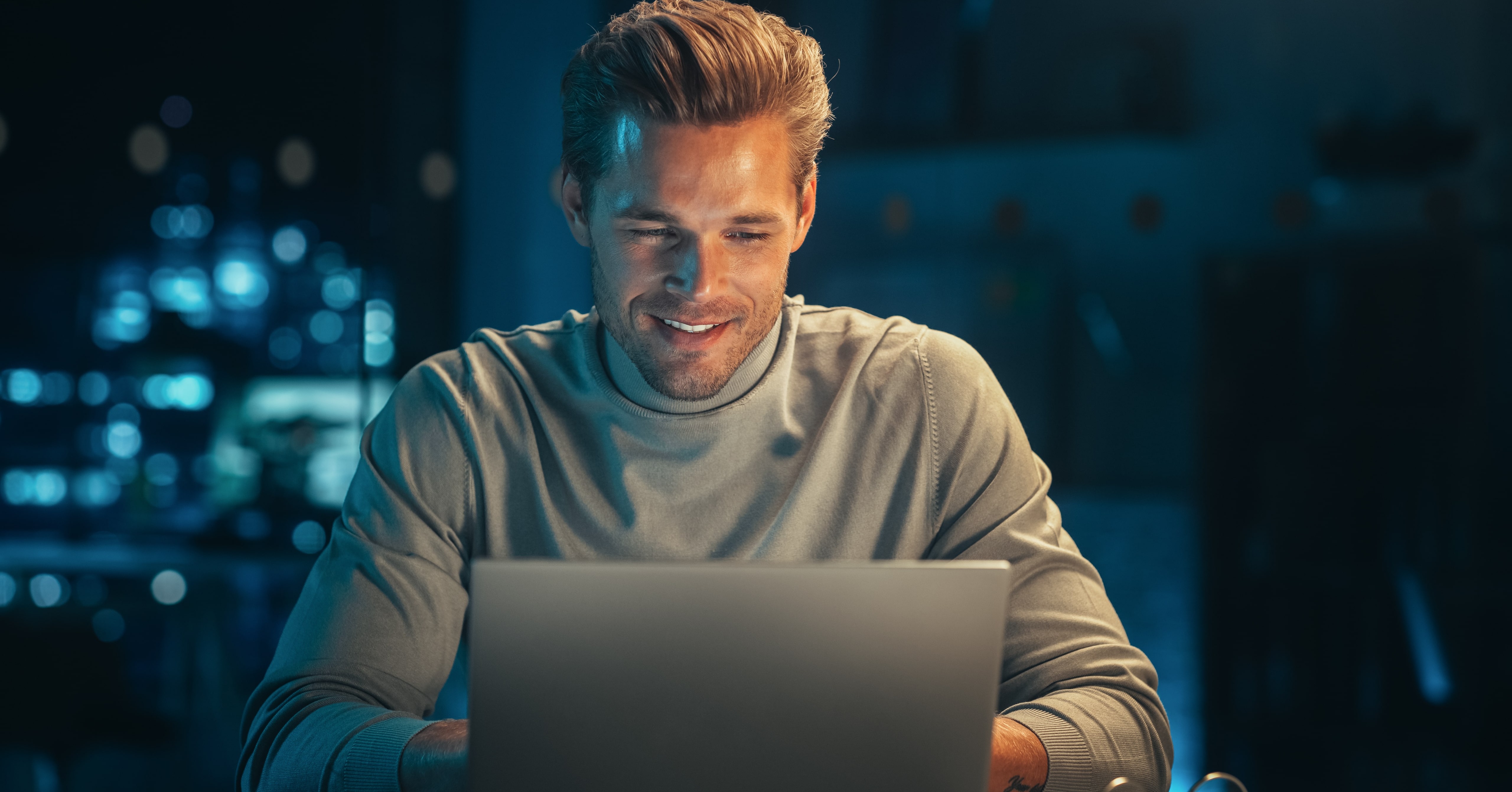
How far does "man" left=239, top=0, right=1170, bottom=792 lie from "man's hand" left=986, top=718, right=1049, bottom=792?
0.14 metres

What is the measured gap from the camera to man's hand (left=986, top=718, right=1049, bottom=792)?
77 cm

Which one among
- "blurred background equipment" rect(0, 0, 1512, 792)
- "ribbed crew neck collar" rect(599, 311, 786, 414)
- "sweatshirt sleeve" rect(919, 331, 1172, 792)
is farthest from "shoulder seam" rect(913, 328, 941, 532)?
"blurred background equipment" rect(0, 0, 1512, 792)

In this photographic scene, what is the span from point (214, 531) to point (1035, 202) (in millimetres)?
2672

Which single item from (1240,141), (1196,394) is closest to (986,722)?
(1196,394)

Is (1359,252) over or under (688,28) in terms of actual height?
under

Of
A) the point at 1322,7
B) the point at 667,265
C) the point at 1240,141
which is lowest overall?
the point at 667,265

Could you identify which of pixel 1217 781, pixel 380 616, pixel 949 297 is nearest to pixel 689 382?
pixel 380 616

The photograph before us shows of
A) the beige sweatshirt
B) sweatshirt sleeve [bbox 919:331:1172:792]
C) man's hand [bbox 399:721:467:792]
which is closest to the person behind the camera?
man's hand [bbox 399:721:467:792]

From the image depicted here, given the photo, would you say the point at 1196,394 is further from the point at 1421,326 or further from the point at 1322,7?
the point at 1322,7

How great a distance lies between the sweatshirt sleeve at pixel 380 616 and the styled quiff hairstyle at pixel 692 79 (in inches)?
11.9

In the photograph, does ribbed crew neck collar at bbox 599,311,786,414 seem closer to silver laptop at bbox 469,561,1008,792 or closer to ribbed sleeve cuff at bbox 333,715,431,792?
ribbed sleeve cuff at bbox 333,715,431,792

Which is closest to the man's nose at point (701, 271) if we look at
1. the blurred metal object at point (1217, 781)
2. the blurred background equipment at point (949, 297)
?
the blurred metal object at point (1217, 781)

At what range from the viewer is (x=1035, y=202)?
3018mm

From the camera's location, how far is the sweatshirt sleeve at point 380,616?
83cm
